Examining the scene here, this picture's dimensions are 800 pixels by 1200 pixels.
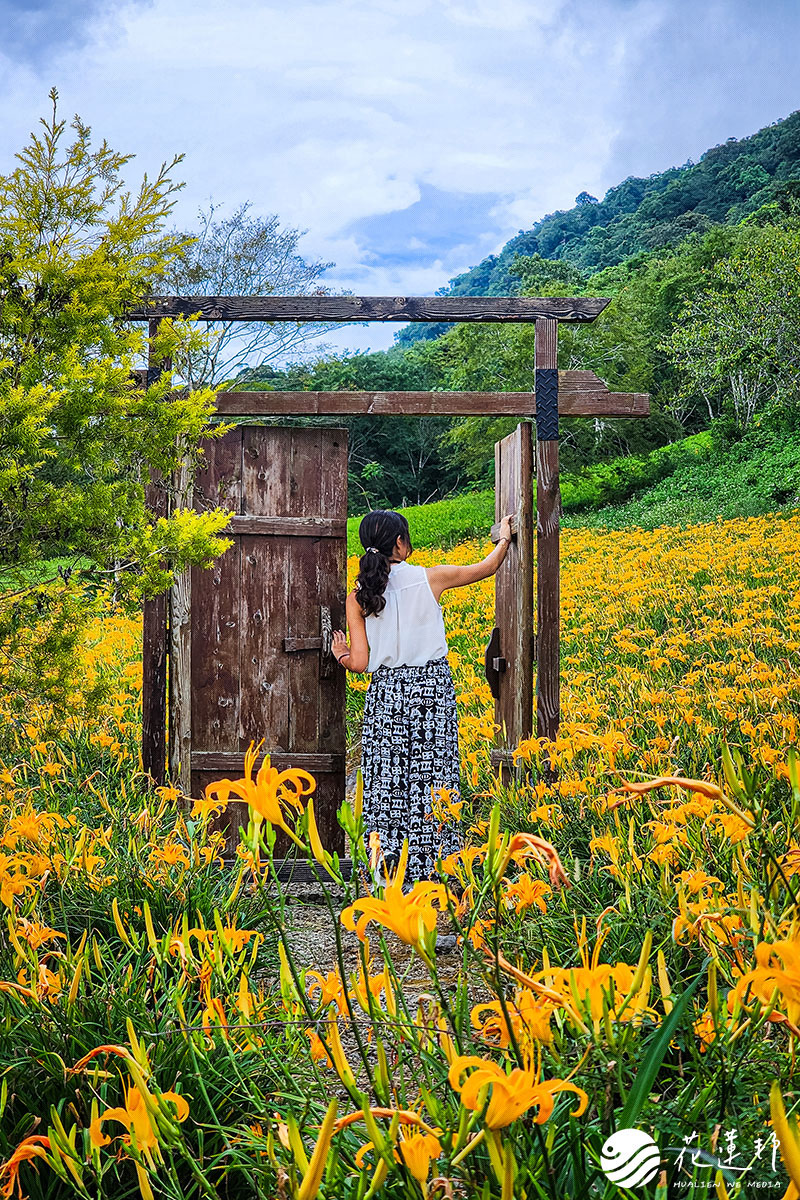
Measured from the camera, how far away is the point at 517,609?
4.19m

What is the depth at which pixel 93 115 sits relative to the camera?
2.46 metres

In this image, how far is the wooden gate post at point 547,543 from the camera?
4.04 meters

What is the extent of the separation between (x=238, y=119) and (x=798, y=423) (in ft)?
35.2

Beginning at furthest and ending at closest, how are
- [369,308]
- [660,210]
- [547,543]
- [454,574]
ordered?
[660,210] < [547,543] < [369,308] < [454,574]

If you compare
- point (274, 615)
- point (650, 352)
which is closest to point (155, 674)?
point (274, 615)

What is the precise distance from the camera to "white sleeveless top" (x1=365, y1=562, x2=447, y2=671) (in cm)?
354

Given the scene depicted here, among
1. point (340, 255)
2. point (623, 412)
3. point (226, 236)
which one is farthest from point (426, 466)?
point (623, 412)

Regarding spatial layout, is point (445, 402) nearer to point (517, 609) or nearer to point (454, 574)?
point (454, 574)

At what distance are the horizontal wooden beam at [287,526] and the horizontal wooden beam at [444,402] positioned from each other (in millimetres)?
482

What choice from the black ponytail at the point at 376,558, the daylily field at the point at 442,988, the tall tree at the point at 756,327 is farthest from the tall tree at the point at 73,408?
the tall tree at the point at 756,327

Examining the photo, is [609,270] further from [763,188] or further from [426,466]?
[426,466]

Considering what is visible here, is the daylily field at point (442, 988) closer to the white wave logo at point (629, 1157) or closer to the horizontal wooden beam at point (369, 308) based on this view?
the white wave logo at point (629, 1157)

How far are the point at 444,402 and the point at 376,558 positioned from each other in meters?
0.95

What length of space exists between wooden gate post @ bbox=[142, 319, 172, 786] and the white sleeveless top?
1051mm
